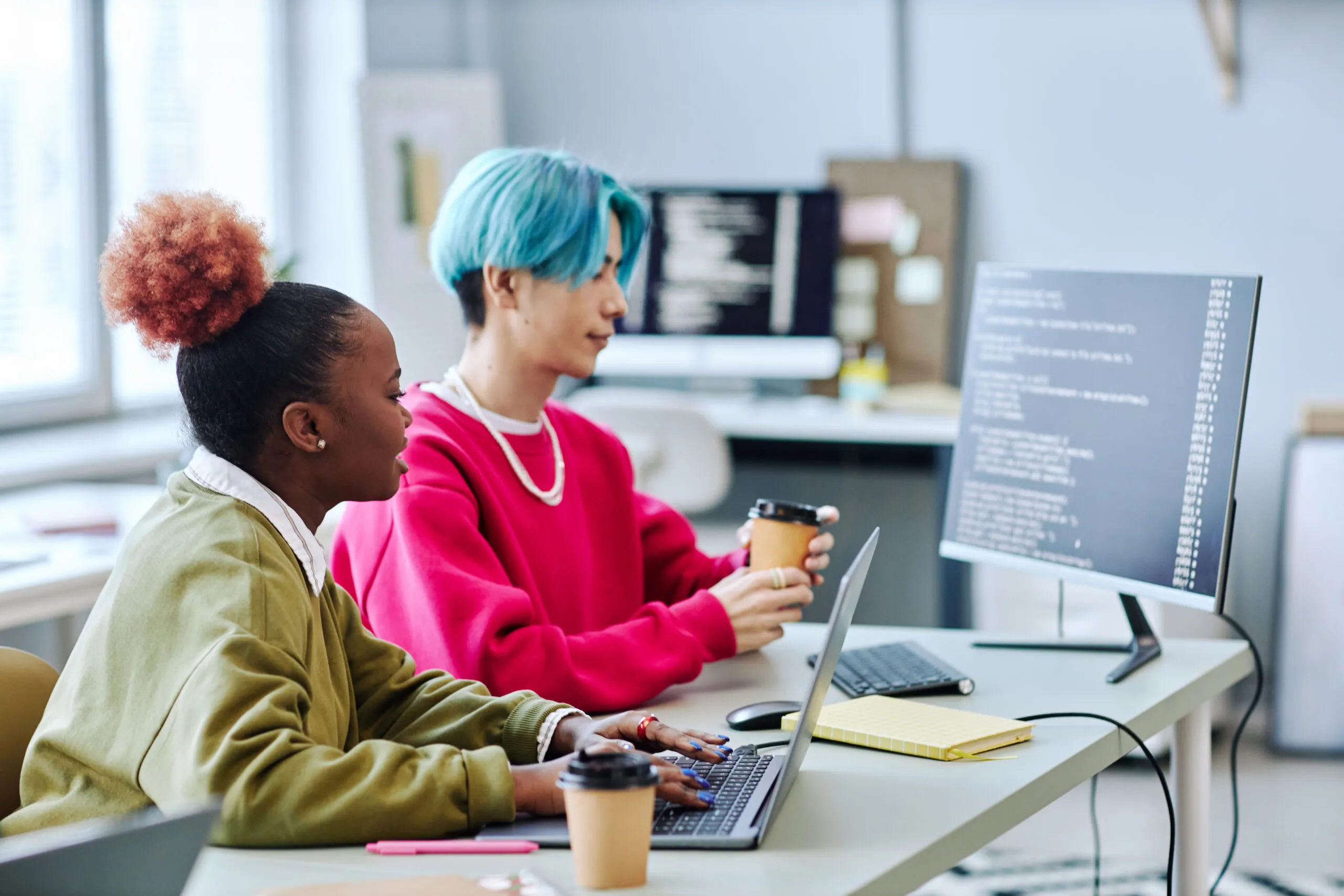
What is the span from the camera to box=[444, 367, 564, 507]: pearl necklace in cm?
163

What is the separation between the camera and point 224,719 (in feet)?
3.21

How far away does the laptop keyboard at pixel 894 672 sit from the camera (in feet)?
4.92

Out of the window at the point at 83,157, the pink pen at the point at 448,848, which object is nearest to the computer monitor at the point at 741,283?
the window at the point at 83,157

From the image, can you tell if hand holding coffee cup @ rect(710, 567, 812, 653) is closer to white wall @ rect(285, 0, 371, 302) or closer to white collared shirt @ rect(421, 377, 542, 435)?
white collared shirt @ rect(421, 377, 542, 435)

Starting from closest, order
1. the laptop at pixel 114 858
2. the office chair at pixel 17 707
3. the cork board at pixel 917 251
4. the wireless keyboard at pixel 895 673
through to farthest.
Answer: the laptop at pixel 114 858, the office chair at pixel 17 707, the wireless keyboard at pixel 895 673, the cork board at pixel 917 251

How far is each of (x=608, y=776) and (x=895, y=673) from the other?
2.21ft

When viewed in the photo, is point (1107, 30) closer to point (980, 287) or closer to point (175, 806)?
point (980, 287)

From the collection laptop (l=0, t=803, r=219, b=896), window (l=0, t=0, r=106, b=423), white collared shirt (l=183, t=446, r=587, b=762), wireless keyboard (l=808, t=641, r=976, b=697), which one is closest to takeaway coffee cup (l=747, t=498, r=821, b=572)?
wireless keyboard (l=808, t=641, r=976, b=697)

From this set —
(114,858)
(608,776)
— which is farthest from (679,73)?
(114,858)

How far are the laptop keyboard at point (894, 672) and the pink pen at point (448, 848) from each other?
54 centimetres

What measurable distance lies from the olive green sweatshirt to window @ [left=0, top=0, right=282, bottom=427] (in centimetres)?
203

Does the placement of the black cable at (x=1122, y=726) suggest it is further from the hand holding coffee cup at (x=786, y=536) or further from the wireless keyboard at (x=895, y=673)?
the hand holding coffee cup at (x=786, y=536)

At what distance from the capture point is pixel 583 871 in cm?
96

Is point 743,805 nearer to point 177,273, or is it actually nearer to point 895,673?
point 895,673
